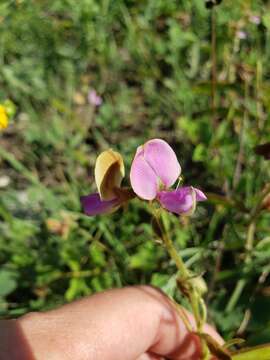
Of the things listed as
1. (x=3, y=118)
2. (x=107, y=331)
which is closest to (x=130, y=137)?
(x=3, y=118)

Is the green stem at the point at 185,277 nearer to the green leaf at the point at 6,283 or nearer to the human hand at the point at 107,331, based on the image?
the human hand at the point at 107,331

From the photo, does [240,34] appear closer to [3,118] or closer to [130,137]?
[130,137]

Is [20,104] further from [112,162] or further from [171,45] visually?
[112,162]

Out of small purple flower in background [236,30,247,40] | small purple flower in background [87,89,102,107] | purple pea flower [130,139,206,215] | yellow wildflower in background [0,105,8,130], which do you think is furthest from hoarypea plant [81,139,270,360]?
small purple flower in background [87,89,102,107]

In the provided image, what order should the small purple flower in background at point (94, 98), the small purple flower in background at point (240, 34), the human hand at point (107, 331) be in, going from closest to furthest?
the human hand at point (107, 331) < the small purple flower in background at point (240, 34) < the small purple flower in background at point (94, 98)

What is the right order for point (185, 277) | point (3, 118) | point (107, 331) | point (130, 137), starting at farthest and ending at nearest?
1. point (130, 137)
2. point (3, 118)
3. point (107, 331)
4. point (185, 277)

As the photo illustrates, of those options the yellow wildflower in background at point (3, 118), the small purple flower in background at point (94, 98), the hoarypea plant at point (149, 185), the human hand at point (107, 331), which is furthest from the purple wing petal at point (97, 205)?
the small purple flower in background at point (94, 98)
